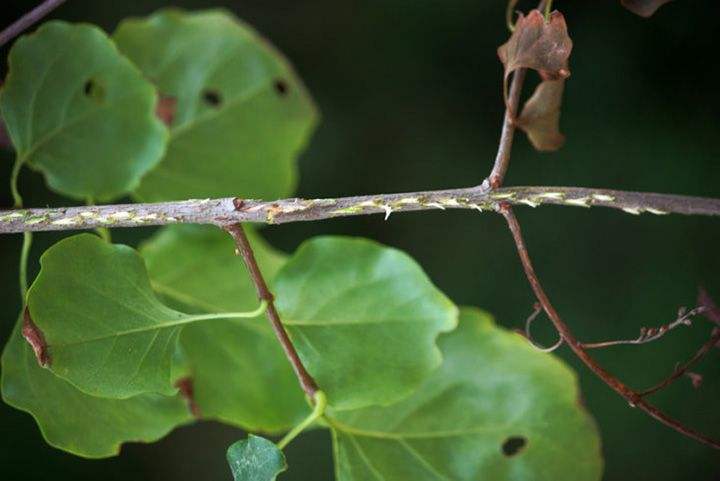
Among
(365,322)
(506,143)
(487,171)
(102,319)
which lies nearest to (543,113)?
(506,143)

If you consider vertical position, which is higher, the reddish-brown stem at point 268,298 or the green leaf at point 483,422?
the reddish-brown stem at point 268,298

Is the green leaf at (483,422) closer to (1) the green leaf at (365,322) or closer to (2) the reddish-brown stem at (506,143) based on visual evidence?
(1) the green leaf at (365,322)

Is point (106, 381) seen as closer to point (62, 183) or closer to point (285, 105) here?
point (62, 183)

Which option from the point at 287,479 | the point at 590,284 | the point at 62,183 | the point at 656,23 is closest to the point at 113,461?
the point at 287,479

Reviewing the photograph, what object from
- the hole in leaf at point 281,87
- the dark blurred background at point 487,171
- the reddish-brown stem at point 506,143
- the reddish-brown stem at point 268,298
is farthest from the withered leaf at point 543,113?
the dark blurred background at point 487,171

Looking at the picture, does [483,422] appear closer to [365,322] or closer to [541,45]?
[365,322]
